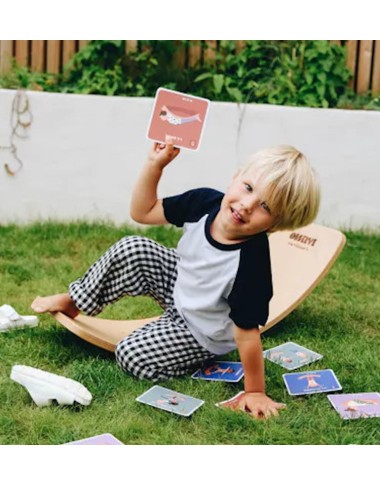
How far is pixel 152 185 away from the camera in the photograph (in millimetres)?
2762

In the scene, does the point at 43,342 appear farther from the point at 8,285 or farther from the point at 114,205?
the point at 114,205

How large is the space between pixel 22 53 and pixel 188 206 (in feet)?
9.82

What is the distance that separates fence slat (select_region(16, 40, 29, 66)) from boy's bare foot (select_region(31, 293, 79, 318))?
2.83 m

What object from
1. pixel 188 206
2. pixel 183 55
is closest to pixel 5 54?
pixel 183 55

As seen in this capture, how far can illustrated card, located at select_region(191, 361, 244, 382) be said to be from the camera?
9.02 ft

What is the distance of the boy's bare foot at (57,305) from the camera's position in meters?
2.95

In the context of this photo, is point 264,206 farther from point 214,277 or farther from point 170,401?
point 170,401

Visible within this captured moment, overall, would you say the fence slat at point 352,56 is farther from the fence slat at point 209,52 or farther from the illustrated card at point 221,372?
the illustrated card at point 221,372

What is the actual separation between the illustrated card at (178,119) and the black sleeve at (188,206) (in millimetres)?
185

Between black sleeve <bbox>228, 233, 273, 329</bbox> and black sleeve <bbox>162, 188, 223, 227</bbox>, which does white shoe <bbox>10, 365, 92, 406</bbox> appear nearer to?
black sleeve <bbox>228, 233, 273, 329</bbox>

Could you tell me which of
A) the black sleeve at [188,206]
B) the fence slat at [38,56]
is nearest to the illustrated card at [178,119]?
the black sleeve at [188,206]

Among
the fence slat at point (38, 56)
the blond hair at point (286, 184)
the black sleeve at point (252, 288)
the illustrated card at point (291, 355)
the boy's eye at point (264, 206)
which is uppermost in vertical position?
the fence slat at point (38, 56)
